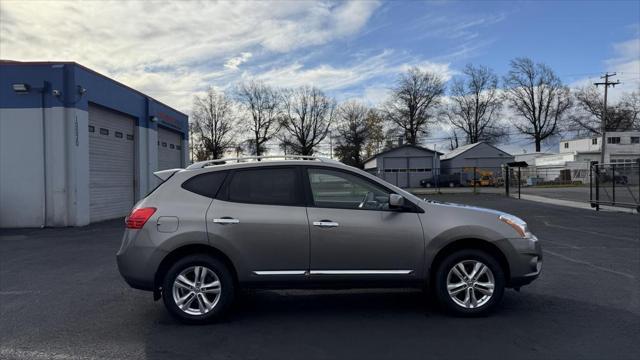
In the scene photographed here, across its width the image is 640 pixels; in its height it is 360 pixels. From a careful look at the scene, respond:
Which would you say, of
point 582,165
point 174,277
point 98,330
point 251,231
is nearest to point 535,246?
point 251,231

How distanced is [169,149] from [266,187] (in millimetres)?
23503

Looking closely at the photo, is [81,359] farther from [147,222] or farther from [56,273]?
[56,273]

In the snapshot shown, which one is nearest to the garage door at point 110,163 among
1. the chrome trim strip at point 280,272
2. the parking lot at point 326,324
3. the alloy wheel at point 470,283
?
the parking lot at point 326,324

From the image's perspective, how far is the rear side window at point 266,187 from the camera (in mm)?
5605

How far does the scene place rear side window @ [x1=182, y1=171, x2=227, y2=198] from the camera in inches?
222

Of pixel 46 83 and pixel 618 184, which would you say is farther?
pixel 618 184

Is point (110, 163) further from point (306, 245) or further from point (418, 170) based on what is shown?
point (418, 170)

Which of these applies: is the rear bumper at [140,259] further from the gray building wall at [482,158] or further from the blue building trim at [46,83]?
the gray building wall at [482,158]

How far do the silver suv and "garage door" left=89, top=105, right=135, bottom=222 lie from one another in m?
14.0

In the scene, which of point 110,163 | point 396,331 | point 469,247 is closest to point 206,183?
point 396,331

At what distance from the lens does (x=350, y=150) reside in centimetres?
8506

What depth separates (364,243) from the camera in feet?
17.9

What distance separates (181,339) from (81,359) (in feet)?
3.02

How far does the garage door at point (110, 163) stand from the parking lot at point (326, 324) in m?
10.3
